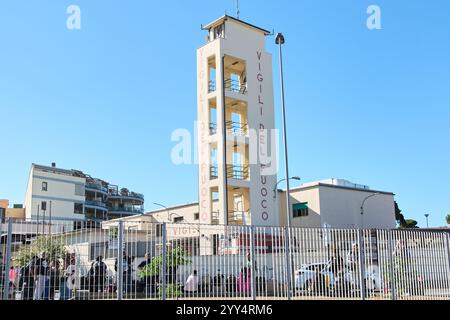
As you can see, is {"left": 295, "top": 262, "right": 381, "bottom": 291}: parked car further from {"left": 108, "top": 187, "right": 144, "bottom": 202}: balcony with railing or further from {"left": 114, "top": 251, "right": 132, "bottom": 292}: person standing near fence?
{"left": 108, "top": 187, "right": 144, "bottom": 202}: balcony with railing

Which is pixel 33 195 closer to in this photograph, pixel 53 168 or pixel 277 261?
pixel 53 168

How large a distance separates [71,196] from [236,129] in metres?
52.6

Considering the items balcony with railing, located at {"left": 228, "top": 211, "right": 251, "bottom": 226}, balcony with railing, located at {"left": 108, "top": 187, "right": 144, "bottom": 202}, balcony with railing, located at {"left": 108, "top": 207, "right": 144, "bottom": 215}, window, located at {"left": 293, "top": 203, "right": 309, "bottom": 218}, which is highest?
balcony with railing, located at {"left": 108, "top": 187, "right": 144, "bottom": 202}

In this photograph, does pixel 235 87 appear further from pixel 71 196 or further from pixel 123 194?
pixel 123 194

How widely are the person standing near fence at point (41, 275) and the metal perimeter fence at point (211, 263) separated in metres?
0.02

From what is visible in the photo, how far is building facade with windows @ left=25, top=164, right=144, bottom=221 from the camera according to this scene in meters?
82.1

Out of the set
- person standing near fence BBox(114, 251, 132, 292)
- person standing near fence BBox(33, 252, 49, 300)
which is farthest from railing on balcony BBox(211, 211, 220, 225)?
person standing near fence BBox(33, 252, 49, 300)

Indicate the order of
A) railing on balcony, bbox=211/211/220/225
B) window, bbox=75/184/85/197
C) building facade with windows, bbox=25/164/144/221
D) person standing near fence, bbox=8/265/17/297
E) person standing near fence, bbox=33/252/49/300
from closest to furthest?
person standing near fence, bbox=8/265/17/297 → person standing near fence, bbox=33/252/49/300 → railing on balcony, bbox=211/211/220/225 → building facade with windows, bbox=25/164/144/221 → window, bbox=75/184/85/197

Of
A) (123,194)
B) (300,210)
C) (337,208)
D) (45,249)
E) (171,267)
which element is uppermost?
(123,194)

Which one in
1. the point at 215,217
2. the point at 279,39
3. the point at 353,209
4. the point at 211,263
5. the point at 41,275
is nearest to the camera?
the point at 41,275

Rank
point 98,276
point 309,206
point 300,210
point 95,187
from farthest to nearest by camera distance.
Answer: point 95,187 → point 300,210 → point 309,206 → point 98,276

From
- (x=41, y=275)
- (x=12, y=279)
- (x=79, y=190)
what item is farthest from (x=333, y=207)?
(x=79, y=190)

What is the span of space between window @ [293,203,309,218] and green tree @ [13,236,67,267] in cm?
4448

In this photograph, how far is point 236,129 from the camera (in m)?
44.7
